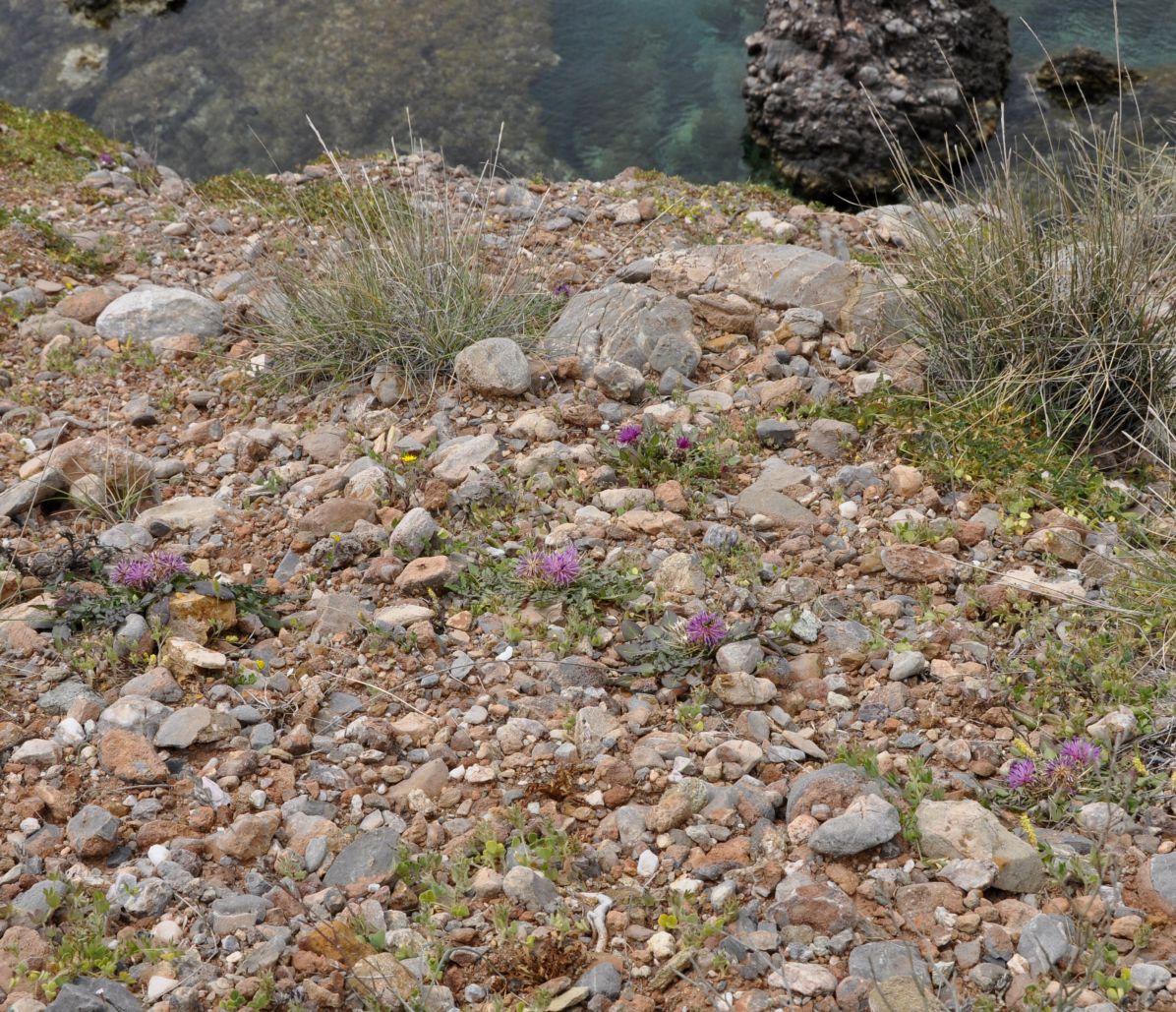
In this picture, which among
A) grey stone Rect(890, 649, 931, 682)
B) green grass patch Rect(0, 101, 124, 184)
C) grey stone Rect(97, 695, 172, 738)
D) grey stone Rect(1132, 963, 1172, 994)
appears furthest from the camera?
green grass patch Rect(0, 101, 124, 184)

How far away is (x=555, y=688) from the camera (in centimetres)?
372

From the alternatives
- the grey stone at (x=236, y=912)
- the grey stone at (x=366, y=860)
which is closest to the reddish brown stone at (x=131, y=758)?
the grey stone at (x=236, y=912)

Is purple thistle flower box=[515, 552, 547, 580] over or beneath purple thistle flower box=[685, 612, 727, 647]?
over

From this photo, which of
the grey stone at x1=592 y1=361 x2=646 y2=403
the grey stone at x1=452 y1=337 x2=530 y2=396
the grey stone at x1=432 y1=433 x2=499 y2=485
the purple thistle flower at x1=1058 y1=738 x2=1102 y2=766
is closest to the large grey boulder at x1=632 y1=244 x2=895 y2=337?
the grey stone at x1=592 y1=361 x2=646 y2=403

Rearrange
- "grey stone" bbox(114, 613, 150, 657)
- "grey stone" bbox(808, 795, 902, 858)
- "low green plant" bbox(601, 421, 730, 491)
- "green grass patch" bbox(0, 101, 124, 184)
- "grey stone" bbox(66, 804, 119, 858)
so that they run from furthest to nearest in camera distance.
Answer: "green grass patch" bbox(0, 101, 124, 184) → "low green plant" bbox(601, 421, 730, 491) → "grey stone" bbox(114, 613, 150, 657) → "grey stone" bbox(66, 804, 119, 858) → "grey stone" bbox(808, 795, 902, 858)

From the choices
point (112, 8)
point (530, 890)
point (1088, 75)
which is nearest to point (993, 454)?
point (530, 890)

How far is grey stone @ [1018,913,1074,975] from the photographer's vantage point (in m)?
2.66

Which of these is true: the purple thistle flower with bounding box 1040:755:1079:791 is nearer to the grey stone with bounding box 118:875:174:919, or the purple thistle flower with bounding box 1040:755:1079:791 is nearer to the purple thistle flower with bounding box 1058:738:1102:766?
the purple thistle flower with bounding box 1058:738:1102:766

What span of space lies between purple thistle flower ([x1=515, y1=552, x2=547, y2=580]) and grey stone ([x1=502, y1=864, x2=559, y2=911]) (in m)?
1.29

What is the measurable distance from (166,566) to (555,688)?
→ 1504 millimetres

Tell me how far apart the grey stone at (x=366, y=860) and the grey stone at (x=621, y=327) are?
2844mm

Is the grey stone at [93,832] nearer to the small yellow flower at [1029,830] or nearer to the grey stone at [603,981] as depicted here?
the grey stone at [603,981]

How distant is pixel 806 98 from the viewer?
31.1 ft

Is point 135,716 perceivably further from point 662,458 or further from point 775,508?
point 775,508
